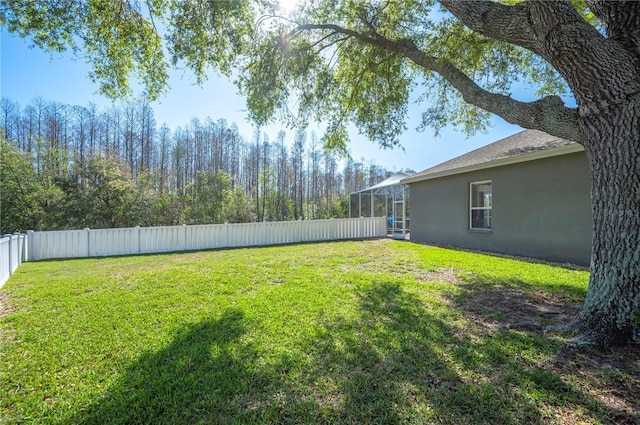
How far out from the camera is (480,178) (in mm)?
8523

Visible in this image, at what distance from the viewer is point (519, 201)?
7312 millimetres

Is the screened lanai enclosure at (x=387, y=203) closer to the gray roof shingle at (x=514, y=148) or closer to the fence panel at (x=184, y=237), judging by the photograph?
the fence panel at (x=184, y=237)

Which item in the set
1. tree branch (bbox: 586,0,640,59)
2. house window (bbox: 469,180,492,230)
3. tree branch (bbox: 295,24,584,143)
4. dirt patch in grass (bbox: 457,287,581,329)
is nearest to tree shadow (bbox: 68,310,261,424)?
dirt patch in grass (bbox: 457,287,581,329)

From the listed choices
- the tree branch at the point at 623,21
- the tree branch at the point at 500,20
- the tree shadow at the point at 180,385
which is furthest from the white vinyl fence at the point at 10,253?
the tree branch at the point at 623,21

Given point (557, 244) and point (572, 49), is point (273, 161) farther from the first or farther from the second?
point (572, 49)

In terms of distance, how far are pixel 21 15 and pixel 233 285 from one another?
5314mm

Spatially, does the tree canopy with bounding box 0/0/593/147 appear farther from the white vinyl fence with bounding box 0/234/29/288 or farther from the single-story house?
the white vinyl fence with bounding box 0/234/29/288

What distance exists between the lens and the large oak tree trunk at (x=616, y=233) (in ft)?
7.88

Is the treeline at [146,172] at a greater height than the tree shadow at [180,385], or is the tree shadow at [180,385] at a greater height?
the treeline at [146,172]

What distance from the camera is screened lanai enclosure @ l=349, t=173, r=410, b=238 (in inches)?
552

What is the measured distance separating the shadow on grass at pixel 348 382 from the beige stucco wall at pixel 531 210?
514 centimetres

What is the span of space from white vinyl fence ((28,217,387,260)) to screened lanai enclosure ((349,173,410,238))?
2006 millimetres

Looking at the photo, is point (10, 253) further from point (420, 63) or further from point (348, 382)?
point (420, 63)

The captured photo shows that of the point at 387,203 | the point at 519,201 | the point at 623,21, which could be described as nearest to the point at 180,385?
the point at 623,21
